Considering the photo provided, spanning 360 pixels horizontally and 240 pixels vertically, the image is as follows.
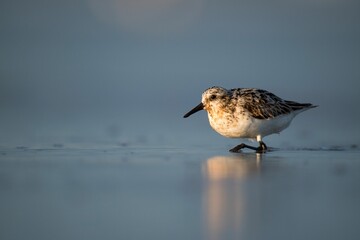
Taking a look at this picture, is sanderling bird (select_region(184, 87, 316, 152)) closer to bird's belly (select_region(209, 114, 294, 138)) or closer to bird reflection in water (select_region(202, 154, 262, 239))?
bird's belly (select_region(209, 114, 294, 138))

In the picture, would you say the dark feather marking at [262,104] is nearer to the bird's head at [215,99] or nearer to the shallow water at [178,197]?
the bird's head at [215,99]

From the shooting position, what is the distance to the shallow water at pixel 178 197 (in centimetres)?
452

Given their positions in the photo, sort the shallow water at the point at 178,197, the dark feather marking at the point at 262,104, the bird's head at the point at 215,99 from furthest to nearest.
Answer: the bird's head at the point at 215,99
the dark feather marking at the point at 262,104
the shallow water at the point at 178,197

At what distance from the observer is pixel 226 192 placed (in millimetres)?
5613

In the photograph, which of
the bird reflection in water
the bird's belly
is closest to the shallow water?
the bird reflection in water

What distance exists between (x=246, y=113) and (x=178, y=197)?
3822mm

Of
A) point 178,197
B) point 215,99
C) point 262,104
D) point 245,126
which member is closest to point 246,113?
point 245,126

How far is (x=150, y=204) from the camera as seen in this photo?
5.23m

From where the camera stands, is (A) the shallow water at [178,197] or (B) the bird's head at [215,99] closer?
(A) the shallow water at [178,197]

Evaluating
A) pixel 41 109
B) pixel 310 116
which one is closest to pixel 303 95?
pixel 310 116

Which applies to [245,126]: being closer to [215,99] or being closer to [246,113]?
[246,113]

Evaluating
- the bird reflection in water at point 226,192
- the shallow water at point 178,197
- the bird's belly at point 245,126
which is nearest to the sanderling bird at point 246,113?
the bird's belly at point 245,126

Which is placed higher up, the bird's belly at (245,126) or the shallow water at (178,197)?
the bird's belly at (245,126)

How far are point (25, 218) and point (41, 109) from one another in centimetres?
891
